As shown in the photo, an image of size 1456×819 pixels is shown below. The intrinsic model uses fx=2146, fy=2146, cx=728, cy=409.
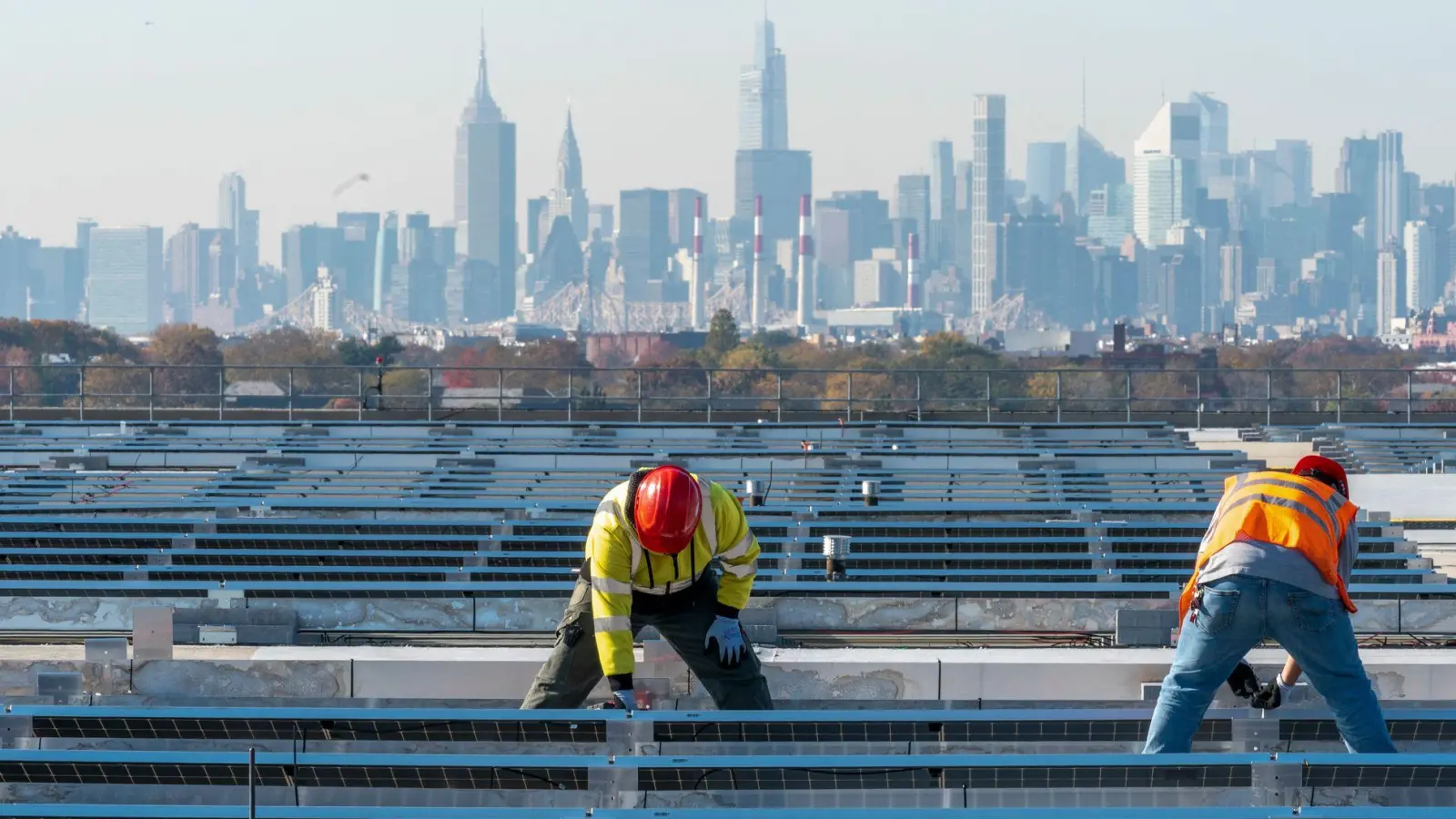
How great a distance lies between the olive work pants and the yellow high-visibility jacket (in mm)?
82

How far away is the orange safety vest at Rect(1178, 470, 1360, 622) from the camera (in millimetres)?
8383

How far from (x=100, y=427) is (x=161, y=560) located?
47.5 feet

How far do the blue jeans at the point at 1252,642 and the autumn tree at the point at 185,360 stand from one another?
63.9 m

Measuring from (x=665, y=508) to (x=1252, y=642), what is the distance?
2.43 m

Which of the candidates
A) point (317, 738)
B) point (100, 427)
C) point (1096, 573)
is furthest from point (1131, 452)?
point (317, 738)

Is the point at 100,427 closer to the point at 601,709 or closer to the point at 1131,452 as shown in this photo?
the point at 1131,452

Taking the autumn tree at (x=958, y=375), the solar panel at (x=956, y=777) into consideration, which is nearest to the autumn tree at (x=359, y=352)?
the autumn tree at (x=958, y=375)

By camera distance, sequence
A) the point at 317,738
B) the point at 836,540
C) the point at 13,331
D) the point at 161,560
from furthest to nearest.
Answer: the point at 13,331 → the point at 161,560 → the point at 836,540 → the point at 317,738

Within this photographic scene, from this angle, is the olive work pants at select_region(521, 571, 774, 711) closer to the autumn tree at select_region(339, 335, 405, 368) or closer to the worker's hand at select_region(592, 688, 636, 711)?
the worker's hand at select_region(592, 688, 636, 711)

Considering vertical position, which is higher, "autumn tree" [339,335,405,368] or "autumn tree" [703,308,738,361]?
"autumn tree" [703,308,738,361]

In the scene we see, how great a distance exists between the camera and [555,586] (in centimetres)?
1517

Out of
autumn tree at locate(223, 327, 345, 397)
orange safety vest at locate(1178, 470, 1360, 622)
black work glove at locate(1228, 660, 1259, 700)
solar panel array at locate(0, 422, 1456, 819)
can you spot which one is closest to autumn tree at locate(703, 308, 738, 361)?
autumn tree at locate(223, 327, 345, 397)

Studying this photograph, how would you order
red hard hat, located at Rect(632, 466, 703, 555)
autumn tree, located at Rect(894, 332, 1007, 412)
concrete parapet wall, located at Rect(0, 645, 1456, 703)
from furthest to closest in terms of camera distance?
1. autumn tree, located at Rect(894, 332, 1007, 412)
2. concrete parapet wall, located at Rect(0, 645, 1456, 703)
3. red hard hat, located at Rect(632, 466, 703, 555)

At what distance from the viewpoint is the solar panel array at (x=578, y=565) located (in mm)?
7582
